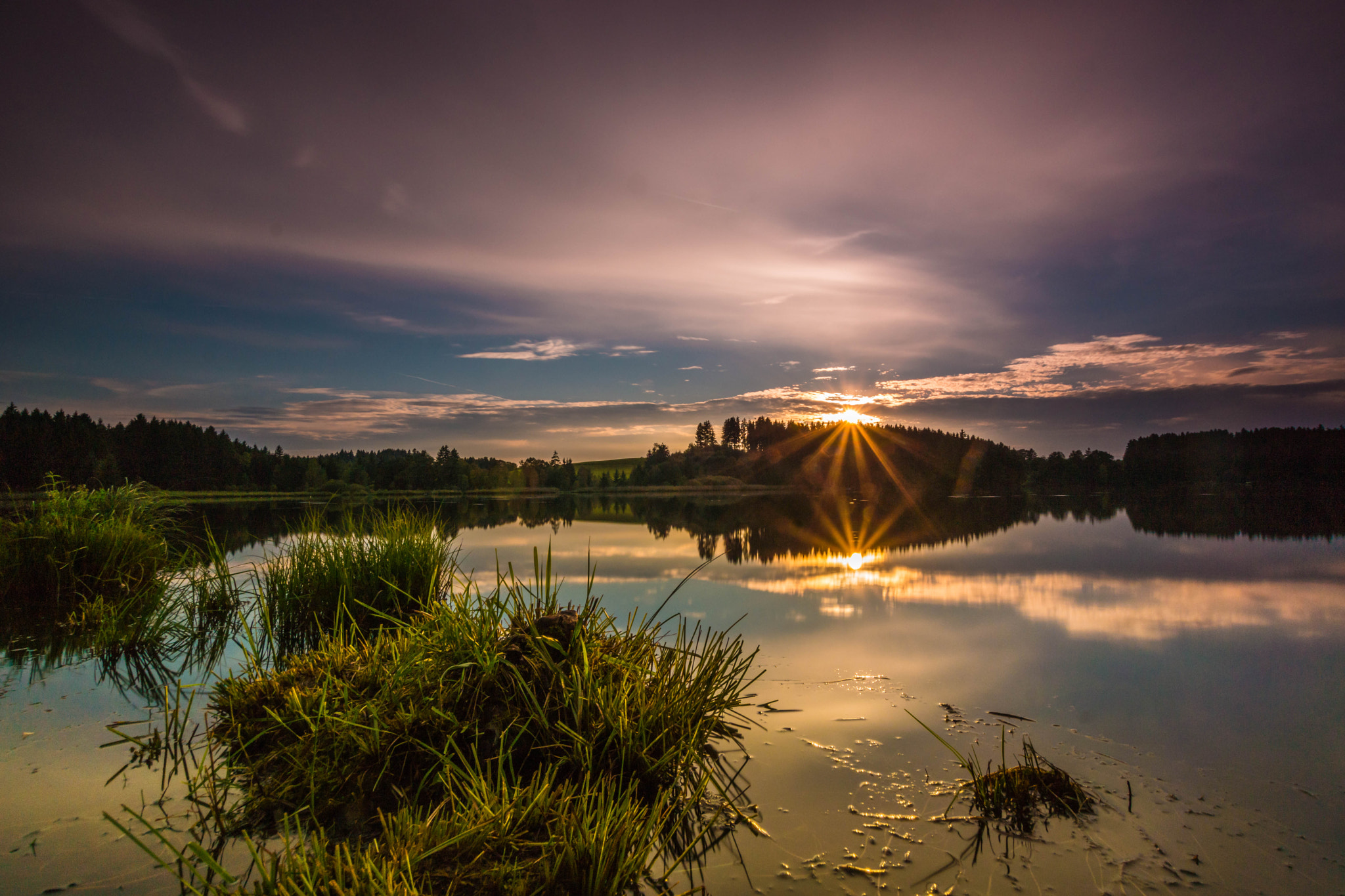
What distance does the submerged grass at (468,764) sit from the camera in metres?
2.63

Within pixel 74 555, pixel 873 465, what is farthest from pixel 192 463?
pixel 873 465

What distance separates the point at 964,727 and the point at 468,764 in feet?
12.8

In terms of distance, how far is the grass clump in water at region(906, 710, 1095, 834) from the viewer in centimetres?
358

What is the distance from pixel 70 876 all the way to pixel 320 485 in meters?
80.2

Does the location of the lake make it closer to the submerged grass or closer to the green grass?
the green grass

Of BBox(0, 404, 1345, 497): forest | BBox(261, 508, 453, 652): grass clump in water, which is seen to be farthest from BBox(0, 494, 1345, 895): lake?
BBox(0, 404, 1345, 497): forest

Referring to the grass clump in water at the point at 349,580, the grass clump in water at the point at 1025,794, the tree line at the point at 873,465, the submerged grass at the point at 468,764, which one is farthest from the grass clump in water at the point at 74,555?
the tree line at the point at 873,465

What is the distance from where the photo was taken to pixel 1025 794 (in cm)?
371

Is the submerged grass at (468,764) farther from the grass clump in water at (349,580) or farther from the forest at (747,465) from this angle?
the forest at (747,465)

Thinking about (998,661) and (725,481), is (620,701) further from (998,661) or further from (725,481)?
(725,481)

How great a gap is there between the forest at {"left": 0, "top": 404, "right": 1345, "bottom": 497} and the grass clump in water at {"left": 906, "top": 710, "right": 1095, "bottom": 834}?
159 feet

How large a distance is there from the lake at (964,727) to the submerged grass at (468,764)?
35cm

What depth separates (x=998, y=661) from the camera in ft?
23.4

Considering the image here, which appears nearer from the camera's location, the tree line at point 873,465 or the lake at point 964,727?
the lake at point 964,727
